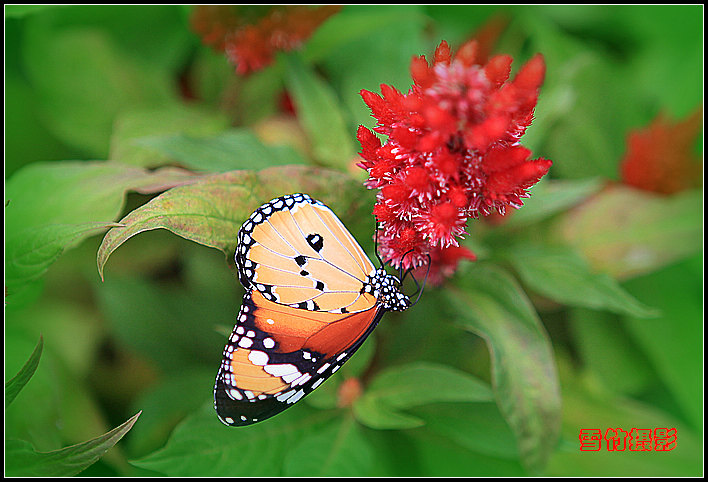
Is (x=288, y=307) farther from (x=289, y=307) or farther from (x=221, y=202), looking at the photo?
(x=221, y=202)

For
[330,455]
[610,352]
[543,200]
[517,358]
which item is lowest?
[610,352]

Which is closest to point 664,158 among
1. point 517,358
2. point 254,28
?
point 517,358

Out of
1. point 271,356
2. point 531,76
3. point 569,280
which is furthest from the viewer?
point 569,280

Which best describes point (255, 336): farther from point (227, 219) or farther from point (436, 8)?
point (436, 8)

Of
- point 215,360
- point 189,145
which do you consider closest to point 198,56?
point 189,145

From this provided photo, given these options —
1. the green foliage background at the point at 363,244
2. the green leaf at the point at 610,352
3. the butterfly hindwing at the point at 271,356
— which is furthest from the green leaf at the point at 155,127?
the green leaf at the point at 610,352

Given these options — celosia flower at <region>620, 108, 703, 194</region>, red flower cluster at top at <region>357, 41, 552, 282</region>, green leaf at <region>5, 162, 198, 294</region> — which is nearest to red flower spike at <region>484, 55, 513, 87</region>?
red flower cluster at top at <region>357, 41, 552, 282</region>

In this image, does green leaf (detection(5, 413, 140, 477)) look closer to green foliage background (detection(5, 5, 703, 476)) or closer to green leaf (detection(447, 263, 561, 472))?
green foliage background (detection(5, 5, 703, 476))
